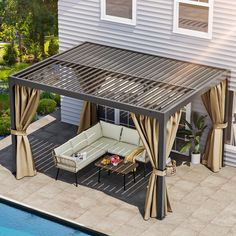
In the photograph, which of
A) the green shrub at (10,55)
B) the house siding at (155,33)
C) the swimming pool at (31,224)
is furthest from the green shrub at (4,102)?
the swimming pool at (31,224)

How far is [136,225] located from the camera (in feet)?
59.2

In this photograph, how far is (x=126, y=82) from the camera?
19.4m

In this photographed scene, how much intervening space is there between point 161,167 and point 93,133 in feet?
14.4

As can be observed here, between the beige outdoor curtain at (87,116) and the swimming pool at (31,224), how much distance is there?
179 inches

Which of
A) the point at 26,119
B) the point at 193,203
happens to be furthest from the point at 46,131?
the point at 193,203

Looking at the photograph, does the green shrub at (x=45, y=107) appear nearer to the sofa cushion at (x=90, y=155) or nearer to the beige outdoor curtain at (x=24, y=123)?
the sofa cushion at (x=90, y=155)

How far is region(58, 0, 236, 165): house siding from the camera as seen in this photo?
781 inches

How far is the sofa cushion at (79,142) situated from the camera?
20984 millimetres

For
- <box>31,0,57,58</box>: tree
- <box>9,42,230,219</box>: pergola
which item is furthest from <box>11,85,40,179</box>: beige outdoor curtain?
<box>31,0,57,58</box>: tree

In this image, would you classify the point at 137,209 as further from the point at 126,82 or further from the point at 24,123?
the point at 24,123

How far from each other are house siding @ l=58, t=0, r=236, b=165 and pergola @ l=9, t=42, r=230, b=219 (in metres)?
0.26

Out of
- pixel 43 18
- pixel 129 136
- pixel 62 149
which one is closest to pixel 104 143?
pixel 129 136

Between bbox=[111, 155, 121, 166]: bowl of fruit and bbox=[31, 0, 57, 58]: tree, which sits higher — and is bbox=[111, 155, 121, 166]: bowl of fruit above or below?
below

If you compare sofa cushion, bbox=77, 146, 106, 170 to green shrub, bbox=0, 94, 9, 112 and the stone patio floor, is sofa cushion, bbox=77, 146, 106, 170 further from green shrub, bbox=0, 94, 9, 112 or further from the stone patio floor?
green shrub, bbox=0, 94, 9, 112
